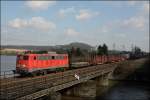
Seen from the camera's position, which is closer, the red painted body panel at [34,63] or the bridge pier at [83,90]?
the red painted body panel at [34,63]

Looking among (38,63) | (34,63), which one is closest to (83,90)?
(38,63)

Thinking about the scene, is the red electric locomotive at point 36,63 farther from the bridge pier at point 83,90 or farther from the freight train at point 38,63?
the bridge pier at point 83,90

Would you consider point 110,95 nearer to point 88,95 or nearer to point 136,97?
point 136,97

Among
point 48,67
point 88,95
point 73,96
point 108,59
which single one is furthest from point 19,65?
point 108,59

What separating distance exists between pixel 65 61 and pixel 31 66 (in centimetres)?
1267

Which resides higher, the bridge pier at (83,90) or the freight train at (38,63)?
the freight train at (38,63)

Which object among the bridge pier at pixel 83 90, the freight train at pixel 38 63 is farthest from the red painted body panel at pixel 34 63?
the bridge pier at pixel 83 90

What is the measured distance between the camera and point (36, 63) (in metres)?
37.7

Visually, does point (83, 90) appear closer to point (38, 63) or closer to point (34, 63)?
point (38, 63)

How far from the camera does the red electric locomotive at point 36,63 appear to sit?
3641cm

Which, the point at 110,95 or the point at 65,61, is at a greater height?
the point at 65,61

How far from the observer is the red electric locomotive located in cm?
3641

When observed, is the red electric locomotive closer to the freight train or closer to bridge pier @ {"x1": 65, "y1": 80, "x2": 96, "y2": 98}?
the freight train

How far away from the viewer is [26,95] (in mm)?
19703
